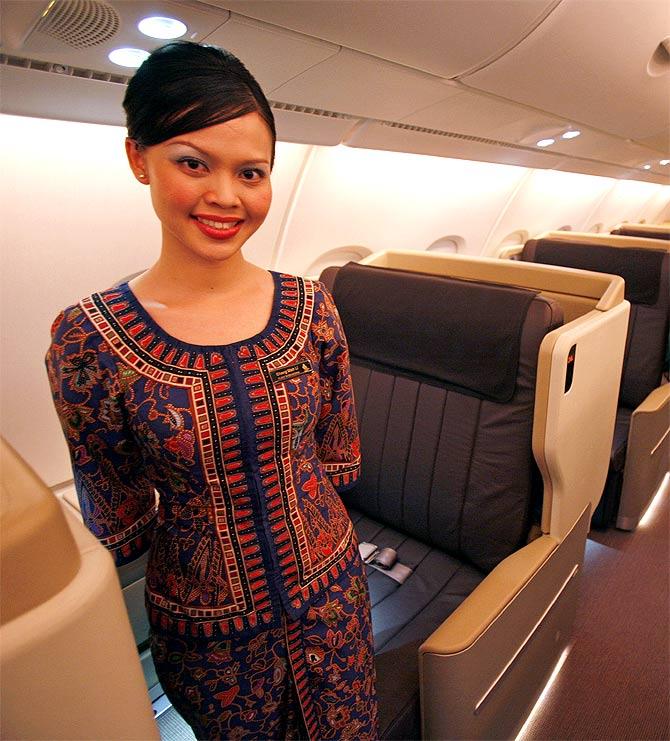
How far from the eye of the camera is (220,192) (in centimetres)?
68

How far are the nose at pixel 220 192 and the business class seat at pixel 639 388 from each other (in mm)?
2181

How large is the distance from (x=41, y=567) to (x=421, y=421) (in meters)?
1.33

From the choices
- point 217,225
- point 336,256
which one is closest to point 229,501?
point 217,225

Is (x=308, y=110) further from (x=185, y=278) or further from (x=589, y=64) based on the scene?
(x=185, y=278)

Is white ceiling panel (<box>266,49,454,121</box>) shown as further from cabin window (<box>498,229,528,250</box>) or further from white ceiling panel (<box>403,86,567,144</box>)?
cabin window (<box>498,229,528,250</box>)

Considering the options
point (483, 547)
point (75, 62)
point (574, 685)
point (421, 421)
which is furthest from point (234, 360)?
point (574, 685)

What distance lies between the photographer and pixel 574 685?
1835 millimetres

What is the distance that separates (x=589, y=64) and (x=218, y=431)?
1495 millimetres

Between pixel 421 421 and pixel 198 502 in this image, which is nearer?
pixel 198 502

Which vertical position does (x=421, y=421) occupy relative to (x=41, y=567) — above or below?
below

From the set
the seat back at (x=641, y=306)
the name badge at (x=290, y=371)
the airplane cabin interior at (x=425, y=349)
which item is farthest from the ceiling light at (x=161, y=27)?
the seat back at (x=641, y=306)

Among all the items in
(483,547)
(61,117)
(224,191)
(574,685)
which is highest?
(61,117)

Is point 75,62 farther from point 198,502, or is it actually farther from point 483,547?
point 483,547

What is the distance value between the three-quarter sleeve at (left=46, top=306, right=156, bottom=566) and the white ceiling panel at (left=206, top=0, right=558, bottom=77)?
0.67m
